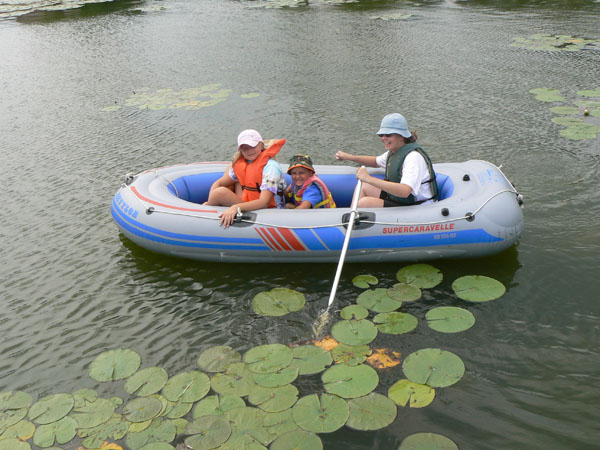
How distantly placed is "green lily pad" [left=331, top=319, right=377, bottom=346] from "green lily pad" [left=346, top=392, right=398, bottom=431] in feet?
1.76

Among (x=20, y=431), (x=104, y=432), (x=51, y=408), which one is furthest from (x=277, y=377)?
(x=20, y=431)

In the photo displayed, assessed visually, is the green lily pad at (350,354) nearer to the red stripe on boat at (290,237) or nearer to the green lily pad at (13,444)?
the red stripe on boat at (290,237)

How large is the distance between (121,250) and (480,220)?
133 inches

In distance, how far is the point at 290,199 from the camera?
5008mm

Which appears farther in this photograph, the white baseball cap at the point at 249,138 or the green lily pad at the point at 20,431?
the white baseball cap at the point at 249,138

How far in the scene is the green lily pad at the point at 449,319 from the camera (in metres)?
3.82

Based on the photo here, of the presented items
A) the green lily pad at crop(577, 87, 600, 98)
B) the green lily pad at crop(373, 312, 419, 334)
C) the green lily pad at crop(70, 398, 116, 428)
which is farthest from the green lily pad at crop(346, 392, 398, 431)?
the green lily pad at crop(577, 87, 600, 98)

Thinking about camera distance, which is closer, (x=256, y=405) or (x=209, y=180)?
(x=256, y=405)

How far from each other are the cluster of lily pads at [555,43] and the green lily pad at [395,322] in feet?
29.0

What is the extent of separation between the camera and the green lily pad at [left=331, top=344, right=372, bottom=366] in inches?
140

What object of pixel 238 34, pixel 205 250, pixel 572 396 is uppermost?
pixel 238 34

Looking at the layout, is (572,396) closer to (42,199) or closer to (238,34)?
(42,199)

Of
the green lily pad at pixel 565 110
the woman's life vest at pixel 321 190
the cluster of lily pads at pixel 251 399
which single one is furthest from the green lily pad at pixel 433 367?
the green lily pad at pixel 565 110

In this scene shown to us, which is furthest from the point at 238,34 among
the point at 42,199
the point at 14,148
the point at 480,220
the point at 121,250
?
the point at 480,220
